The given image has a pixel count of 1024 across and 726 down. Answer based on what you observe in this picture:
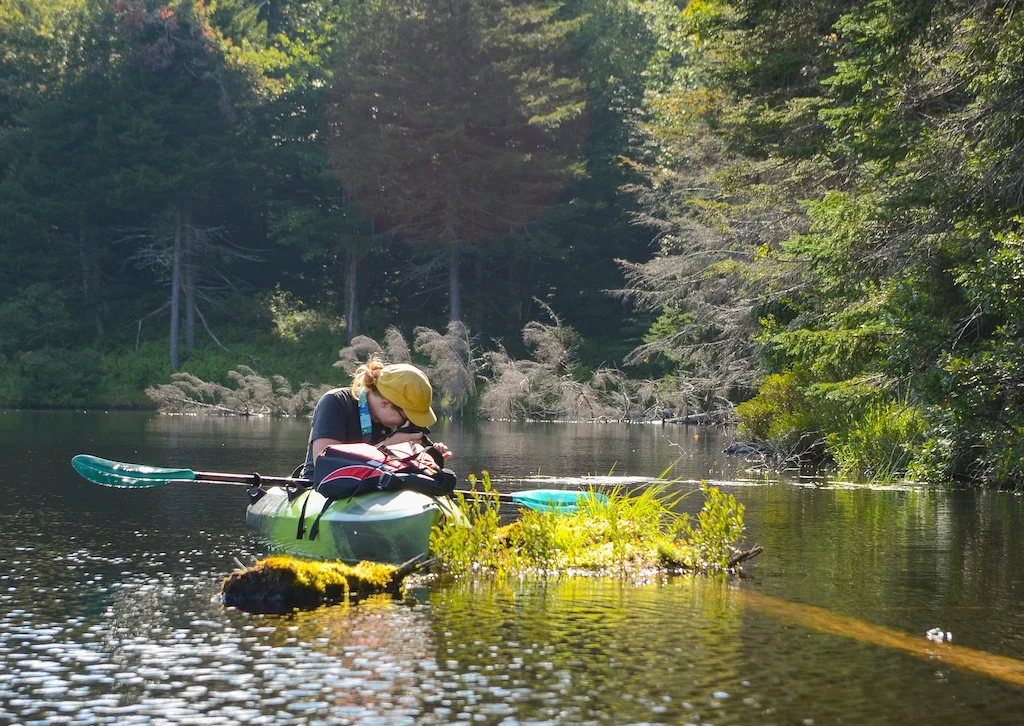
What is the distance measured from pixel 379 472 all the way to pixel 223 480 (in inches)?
111

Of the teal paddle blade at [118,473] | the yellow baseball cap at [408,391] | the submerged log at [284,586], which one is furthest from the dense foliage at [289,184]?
the submerged log at [284,586]

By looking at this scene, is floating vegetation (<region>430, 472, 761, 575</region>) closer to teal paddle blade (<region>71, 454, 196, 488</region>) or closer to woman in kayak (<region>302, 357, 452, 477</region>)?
woman in kayak (<region>302, 357, 452, 477</region>)

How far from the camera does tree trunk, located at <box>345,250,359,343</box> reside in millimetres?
53281

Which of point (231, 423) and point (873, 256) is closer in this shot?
point (873, 256)

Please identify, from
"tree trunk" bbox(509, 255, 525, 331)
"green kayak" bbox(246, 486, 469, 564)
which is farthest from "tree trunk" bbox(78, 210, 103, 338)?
"green kayak" bbox(246, 486, 469, 564)

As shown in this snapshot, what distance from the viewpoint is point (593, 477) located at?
66.5 feet

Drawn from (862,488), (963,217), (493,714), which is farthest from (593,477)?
(493,714)

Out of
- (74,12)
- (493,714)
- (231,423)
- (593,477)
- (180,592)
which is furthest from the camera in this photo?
(74,12)

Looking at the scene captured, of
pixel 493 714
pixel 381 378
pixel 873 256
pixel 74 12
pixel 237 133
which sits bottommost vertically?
pixel 493 714

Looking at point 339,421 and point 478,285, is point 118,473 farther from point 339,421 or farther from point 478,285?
point 478,285

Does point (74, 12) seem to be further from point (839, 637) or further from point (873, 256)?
point (839, 637)

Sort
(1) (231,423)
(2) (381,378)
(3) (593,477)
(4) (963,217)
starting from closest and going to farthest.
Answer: (2) (381,378) < (4) (963,217) < (3) (593,477) < (1) (231,423)

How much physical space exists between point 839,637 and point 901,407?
43.4 feet

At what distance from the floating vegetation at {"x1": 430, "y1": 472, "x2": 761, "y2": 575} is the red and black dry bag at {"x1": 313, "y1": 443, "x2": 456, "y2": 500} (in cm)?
39
